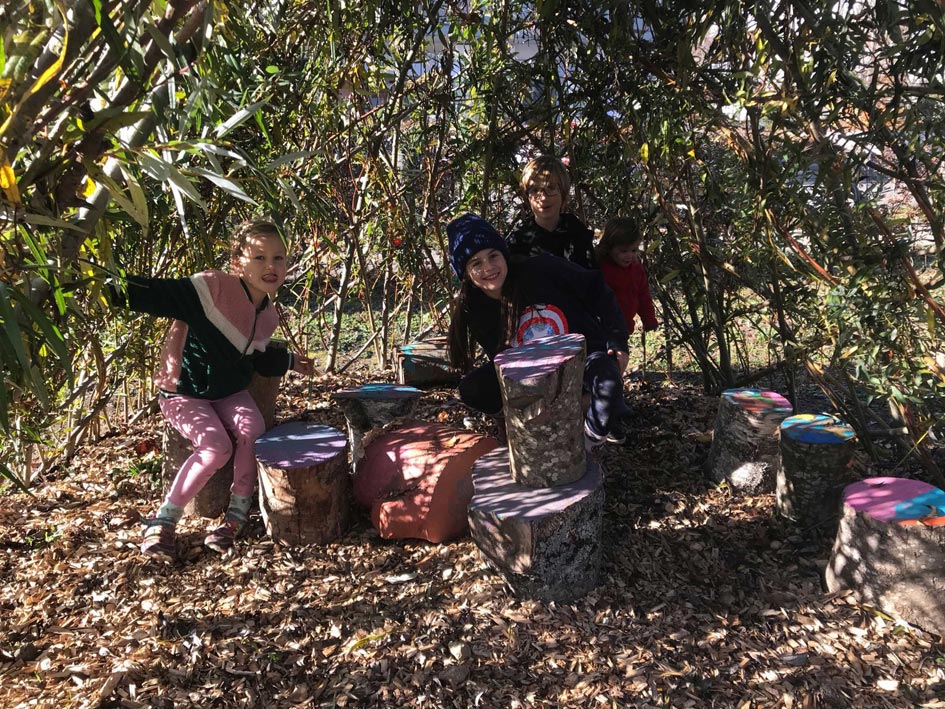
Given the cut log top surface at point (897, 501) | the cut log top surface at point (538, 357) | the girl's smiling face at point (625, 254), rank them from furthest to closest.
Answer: the girl's smiling face at point (625, 254) < the cut log top surface at point (538, 357) < the cut log top surface at point (897, 501)

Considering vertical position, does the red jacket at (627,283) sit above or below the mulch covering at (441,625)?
above

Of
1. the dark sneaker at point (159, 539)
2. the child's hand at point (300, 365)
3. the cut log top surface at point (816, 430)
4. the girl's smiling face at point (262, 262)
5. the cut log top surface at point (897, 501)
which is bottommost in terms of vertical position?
the cut log top surface at point (897, 501)

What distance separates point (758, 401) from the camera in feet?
8.56

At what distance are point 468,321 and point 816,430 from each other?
49.1 inches

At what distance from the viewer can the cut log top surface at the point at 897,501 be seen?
191 centimetres

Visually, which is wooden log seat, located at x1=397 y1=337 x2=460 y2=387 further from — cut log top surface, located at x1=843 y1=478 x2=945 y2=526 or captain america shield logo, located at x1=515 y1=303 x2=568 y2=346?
cut log top surface, located at x1=843 y1=478 x2=945 y2=526

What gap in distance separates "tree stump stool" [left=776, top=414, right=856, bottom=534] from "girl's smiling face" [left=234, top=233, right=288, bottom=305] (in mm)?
1767

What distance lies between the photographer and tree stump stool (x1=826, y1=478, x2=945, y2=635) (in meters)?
1.89

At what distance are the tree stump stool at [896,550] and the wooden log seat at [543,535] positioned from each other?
0.70 m

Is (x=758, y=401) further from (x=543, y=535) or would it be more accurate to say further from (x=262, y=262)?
(x=262, y=262)

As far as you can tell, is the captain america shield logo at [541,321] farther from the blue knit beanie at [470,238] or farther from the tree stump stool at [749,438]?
the tree stump stool at [749,438]

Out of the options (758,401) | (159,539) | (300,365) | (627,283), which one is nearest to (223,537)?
(159,539)

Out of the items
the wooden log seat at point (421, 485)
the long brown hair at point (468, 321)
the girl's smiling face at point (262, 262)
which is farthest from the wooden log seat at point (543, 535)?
the girl's smiling face at point (262, 262)

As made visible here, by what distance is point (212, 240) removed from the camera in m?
2.75
